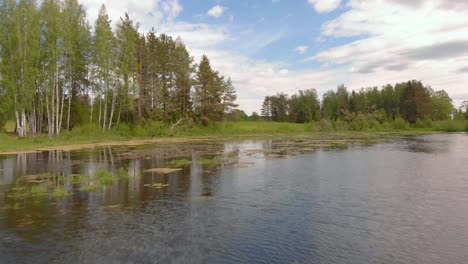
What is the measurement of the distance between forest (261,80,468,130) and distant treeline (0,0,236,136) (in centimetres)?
3999

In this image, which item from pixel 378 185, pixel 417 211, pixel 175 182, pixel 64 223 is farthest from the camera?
pixel 175 182

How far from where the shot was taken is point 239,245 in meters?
8.48

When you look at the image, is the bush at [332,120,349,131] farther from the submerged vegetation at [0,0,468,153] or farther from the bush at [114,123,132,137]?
the bush at [114,123,132,137]

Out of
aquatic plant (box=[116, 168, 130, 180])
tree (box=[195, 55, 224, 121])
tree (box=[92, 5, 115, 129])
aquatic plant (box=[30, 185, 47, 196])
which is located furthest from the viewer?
tree (box=[195, 55, 224, 121])

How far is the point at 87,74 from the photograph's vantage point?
167 ft

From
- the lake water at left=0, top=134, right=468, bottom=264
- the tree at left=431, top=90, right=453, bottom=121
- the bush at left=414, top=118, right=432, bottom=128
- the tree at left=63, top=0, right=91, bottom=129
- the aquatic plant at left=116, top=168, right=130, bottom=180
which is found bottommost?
the lake water at left=0, top=134, right=468, bottom=264

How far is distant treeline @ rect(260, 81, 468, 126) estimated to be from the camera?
323 ft

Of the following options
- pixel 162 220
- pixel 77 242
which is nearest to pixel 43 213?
pixel 77 242

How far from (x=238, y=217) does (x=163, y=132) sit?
1722 inches

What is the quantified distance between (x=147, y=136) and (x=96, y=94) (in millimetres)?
10090

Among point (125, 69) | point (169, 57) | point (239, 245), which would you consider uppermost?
point (169, 57)

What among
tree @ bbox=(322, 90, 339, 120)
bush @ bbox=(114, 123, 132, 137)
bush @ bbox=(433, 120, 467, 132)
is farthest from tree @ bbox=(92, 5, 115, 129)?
tree @ bbox=(322, 90, 339, 120)

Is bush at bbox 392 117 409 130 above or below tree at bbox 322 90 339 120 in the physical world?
below

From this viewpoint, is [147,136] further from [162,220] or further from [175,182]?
[162,220]
